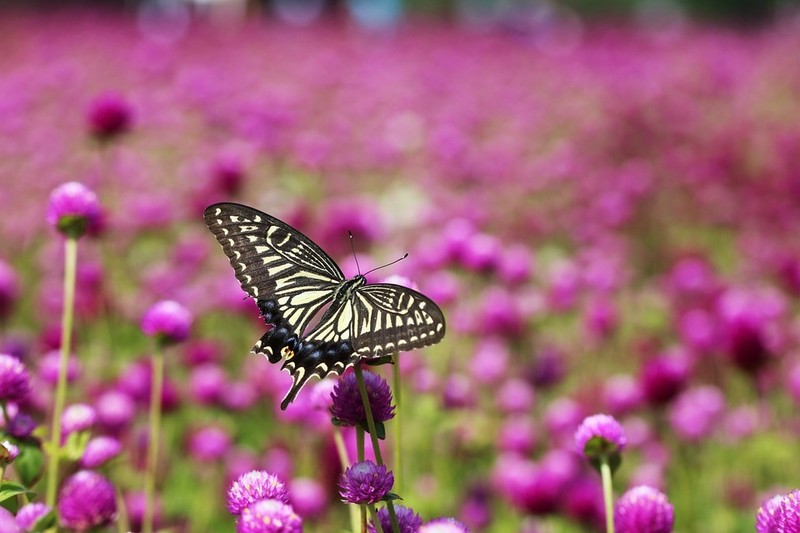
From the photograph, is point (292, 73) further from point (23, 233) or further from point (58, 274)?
point (58, 274)

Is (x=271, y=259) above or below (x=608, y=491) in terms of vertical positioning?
above

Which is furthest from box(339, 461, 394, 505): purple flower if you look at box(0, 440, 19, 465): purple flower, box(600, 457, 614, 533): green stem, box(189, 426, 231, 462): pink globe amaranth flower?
box(189, 426, 231, 462): pink globe amaranth flower

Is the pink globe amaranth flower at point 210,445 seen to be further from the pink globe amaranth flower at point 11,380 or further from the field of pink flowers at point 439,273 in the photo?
the pink globe amaranth flower at point 11,380

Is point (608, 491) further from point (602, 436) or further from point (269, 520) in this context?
point (269, 520)

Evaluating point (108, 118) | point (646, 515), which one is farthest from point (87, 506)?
point (108, 118)

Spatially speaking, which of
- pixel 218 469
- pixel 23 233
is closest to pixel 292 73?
pixel 23 233

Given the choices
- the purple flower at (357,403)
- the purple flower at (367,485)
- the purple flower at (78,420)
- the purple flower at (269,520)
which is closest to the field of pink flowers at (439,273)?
the purple flower at (78,420)
